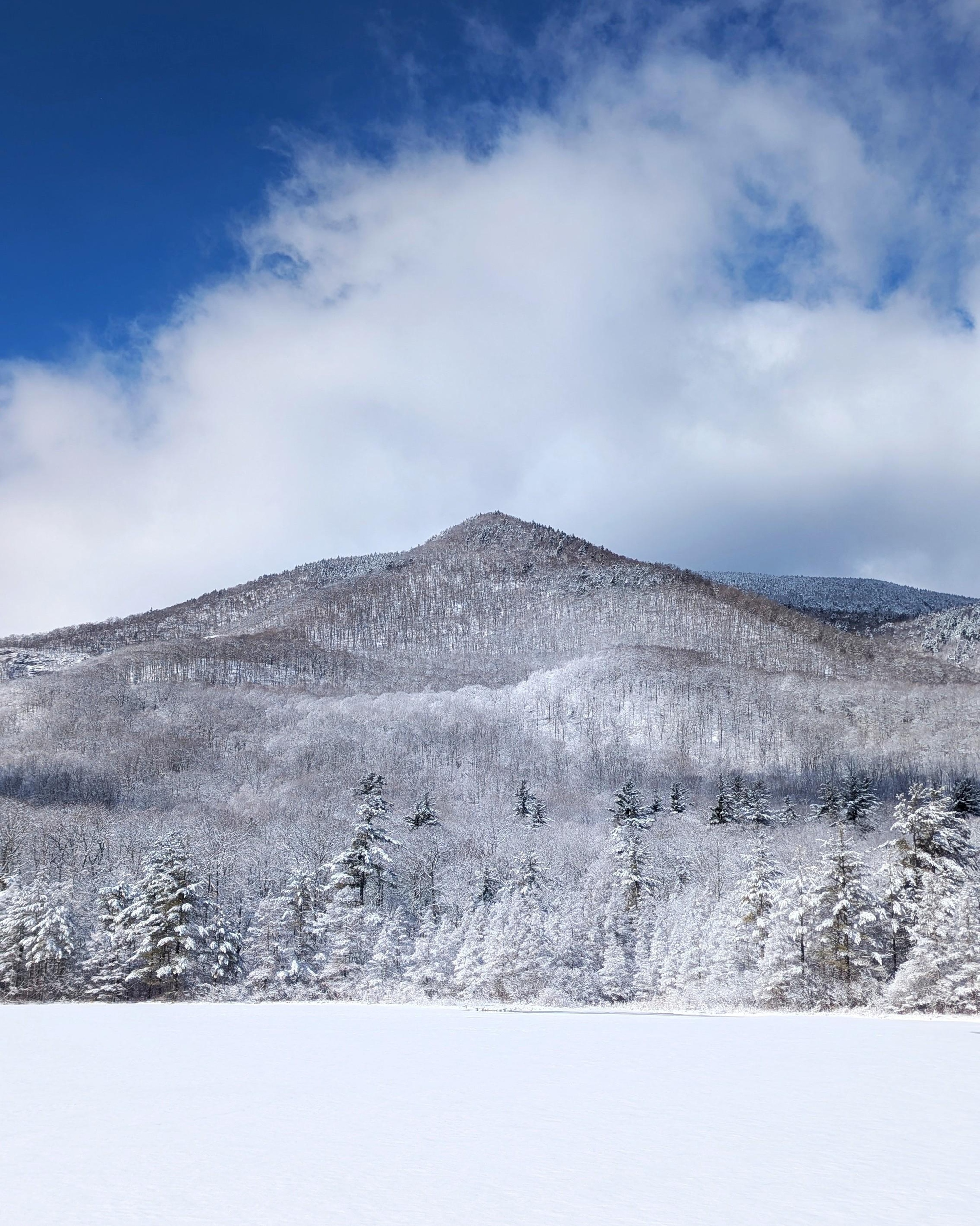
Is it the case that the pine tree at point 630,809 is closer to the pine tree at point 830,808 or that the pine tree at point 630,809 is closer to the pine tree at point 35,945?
the pine tree at point 830,808

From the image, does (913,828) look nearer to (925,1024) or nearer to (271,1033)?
(925,1024)

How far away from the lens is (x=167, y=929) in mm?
50656

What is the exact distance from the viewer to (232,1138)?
42.2ft

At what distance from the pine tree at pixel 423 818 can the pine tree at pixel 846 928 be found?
91.6m

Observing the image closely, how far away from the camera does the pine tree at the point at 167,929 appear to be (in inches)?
1970

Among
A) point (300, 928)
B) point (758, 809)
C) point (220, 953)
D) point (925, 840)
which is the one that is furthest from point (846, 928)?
point (758, 809)

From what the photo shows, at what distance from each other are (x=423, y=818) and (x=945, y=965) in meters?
98.8

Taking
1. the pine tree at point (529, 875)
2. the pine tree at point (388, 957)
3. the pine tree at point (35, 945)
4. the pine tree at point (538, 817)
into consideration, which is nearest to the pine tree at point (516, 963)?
the pine tree at point (388, 957)

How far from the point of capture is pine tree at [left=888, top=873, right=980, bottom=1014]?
36938mm

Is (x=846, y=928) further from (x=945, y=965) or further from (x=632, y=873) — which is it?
(x=632, y=873)

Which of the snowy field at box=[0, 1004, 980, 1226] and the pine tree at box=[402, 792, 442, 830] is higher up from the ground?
the snowy field at box=[0, 1004, 980, 1226]

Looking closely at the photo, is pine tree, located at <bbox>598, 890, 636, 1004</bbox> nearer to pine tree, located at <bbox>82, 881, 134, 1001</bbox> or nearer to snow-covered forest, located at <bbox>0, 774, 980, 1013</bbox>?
snow-covered forest, located at <bbox>0, 774, 980, 1013</bbox>

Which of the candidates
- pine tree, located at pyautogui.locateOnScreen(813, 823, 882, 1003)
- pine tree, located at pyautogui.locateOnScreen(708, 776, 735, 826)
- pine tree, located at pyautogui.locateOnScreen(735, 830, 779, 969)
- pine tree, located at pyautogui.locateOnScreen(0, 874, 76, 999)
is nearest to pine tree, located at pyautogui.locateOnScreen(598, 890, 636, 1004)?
pine tree, located at pyautogui.locateOnScreen(735, 830, 779, 969)

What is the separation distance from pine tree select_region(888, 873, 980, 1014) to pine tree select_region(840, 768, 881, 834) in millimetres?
90689
